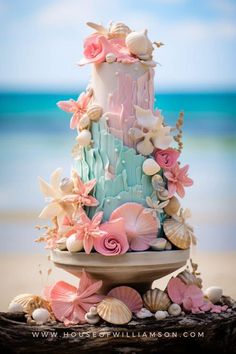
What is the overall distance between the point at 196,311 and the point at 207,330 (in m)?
0.13

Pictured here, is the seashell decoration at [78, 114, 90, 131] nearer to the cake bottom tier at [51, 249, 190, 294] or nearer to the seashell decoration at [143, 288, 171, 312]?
the cake bottom tier at [51, 249, 190, 294]

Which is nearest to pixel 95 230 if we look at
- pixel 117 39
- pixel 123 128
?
pixel 123 128

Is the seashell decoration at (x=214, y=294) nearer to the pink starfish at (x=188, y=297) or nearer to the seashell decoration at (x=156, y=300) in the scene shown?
the pink starfish at (x=188, y=297)

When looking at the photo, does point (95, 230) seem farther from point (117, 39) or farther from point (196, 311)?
point (117, 39)

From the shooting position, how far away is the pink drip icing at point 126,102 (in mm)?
3322

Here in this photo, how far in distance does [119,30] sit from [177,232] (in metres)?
0.78

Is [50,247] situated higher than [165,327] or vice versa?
[50,247]

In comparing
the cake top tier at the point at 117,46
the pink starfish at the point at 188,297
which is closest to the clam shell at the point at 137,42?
the cake top tier at the point at 117,46

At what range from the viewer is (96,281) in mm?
3299

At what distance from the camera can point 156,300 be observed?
10.8 feet

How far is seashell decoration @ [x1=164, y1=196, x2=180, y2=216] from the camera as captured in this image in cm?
338

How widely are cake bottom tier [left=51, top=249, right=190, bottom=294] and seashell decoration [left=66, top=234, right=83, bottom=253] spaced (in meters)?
0.02

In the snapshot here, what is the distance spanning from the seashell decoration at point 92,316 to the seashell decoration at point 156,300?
196 millimetres

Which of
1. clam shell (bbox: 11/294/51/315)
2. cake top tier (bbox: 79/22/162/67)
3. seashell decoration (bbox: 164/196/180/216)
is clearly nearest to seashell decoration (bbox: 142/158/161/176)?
seashell decoration (bbox: 164/196/180/216)
